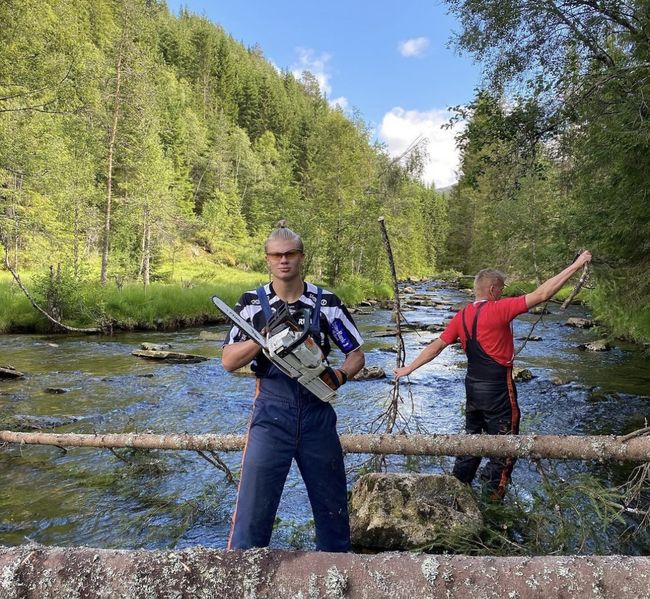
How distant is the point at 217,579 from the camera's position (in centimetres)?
179

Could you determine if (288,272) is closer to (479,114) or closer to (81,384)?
(81,384)

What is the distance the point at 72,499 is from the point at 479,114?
1140cm

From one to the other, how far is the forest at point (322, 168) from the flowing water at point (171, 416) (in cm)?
217

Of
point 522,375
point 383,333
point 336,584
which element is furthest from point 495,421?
point 383,333

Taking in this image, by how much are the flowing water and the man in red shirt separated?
82cm

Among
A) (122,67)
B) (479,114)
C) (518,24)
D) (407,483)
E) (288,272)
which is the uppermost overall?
(122,67)

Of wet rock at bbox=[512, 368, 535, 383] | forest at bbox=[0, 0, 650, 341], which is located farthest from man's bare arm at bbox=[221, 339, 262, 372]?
wet rock at bbox=[512, 368, 535, 383]

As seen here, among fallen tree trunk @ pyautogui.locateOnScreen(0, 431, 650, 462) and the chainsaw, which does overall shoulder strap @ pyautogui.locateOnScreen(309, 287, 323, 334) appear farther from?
fallen tree trunk @ pyautogui.locateOnScreen(0, 431, 650, 462)

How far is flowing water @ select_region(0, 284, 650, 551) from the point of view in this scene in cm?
500

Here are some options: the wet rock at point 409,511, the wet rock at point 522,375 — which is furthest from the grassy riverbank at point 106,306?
the wet rock at point 409,511

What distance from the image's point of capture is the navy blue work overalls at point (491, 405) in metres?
4.93

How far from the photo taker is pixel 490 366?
5.01 m

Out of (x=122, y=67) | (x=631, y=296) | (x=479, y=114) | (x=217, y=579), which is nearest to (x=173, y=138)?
A: (x=122, y=67)

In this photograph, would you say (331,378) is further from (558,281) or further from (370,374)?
(370,374)
